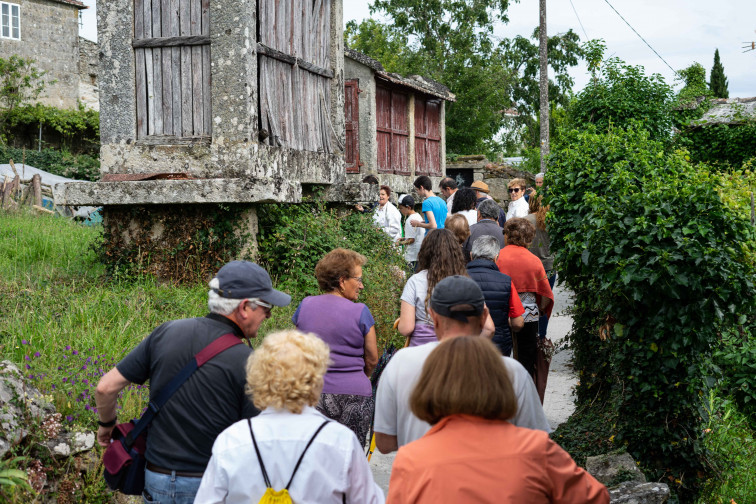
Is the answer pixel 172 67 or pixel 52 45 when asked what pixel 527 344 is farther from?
pixel 52 45

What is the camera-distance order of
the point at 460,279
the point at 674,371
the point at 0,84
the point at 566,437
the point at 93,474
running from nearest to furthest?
the point at 460,279
the point at 93,474
the point at 674,371
the point at 566,437
the point at 0,84

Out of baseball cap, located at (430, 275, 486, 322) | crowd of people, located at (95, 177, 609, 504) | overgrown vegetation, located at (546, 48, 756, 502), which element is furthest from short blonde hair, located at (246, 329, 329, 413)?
overgrown vegetation, located at (546, 48, 756, 502)

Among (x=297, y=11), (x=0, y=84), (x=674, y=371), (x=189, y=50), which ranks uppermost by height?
(x=0, y=84)

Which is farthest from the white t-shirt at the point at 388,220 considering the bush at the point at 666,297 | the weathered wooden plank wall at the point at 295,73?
the bush at the point at 666,297

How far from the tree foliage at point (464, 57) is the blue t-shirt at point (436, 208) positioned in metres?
24.7

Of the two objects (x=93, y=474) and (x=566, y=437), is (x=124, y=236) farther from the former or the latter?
(x=566, y=437)

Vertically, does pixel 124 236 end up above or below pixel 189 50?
below

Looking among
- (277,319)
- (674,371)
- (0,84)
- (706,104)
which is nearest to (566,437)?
(674,371)

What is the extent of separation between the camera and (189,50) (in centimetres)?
835

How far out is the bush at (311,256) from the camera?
25.9 ft

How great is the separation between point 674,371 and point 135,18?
6.99 meters

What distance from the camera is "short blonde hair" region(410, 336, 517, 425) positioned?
2.19 metres

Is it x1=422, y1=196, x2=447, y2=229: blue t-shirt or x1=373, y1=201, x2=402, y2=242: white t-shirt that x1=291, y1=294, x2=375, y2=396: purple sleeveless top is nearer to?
x1=422, y1=196, x2=447, y2=229: blue t-shirt

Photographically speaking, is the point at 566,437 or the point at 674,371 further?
the point at 566,437
